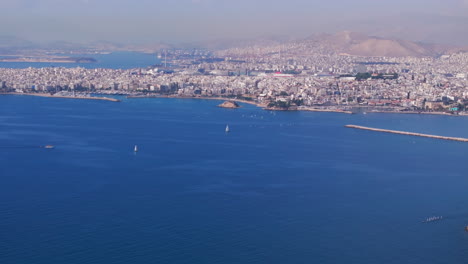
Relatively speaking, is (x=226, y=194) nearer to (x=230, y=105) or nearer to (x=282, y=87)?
(x=230, y=105)

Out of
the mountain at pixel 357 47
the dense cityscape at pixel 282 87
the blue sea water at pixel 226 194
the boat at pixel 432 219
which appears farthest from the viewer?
the mountain at pixel 357 47

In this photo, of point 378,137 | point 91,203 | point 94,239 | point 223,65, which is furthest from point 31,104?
point 223,65

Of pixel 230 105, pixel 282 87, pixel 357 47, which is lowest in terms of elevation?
pixel 230 105


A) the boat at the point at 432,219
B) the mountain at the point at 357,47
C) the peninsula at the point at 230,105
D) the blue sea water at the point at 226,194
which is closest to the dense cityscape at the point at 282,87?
the peninsula at the point at 230,105

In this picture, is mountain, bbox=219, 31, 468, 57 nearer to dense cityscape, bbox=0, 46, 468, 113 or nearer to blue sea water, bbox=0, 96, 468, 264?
dense cityscape, bbox=0, 46, 468, 113

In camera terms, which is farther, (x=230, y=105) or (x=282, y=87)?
(x=282, y=87)

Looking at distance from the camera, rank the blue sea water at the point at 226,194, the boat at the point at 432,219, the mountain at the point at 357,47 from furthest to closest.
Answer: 1. the mountain at the point at 357,47
2. the boat at the point at 432,219
3. the blue sea water at the point at 226,194

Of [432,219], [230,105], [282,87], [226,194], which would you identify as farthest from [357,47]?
[432,219]

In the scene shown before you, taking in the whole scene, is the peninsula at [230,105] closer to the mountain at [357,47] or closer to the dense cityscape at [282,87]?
the dense cityscape at [282,87]
